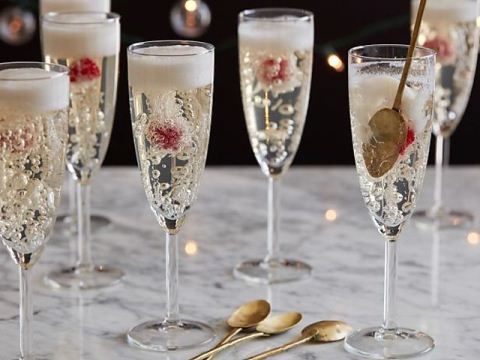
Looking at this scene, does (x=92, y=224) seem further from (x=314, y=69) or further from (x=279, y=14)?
(x=314, y=69)

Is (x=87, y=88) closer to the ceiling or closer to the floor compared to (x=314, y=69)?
closer to the ceiling

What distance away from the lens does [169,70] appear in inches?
61.3

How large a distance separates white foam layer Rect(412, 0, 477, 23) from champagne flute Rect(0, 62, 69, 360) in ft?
2.74

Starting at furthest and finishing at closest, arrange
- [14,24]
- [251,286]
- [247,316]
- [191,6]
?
1. [14,24]
2. [191,6]
3. [251,286]
4. [247,316]

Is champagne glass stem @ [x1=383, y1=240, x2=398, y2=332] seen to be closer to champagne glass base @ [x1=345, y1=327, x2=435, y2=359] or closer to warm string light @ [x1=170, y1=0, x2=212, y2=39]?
champagne glass base @ [x1=345, y1=327, x2=435, y2=359]

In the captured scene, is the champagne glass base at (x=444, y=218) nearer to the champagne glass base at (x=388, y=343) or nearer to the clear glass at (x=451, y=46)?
the clear glass at (x=451, y=46)

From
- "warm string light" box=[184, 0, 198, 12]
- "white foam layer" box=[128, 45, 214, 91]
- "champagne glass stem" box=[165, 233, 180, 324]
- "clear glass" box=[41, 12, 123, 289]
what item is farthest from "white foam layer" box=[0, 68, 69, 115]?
"warm string light" box=[184, 0, 198, 12]

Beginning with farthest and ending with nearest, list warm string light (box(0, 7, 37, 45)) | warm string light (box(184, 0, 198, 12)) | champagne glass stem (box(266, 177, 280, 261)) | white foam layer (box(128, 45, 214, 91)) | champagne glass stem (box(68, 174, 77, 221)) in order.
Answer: warm string light (box(0, 7, 37, 45)) < warm string light (box(184, 0, 198, 12)) < champagne glass stem (box(68, 174, 77, 221)) < champagne glass stem (box(266, 177, 280, 261)) < white foam layer (box(128, 45, 214, 91))

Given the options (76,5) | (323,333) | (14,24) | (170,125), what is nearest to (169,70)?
(170,125)

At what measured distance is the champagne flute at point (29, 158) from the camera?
57.0 inches

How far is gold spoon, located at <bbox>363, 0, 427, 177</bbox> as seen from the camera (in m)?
1.50

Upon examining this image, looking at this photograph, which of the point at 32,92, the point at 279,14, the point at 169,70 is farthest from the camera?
the point at 279,14

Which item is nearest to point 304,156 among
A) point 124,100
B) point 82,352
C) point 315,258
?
point 124,100

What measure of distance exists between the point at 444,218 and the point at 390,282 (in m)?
0.56
